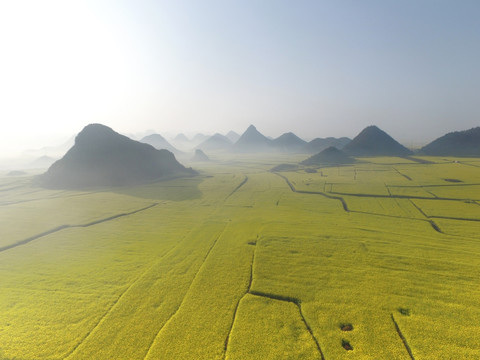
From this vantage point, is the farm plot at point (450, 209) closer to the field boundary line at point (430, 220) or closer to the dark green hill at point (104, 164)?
the field boundary line at point (430, 220)

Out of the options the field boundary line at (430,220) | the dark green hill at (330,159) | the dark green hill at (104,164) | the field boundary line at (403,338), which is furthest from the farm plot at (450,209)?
the dark green hill at (330,159)

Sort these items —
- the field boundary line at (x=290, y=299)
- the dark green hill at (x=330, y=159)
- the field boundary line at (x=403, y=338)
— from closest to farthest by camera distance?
the field boundary line at (x=403, y=338)
the field boundary line at (x=290, y=299)
the dark green hill at (x=330, y=159)

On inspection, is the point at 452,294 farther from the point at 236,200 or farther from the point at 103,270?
the point at 236,200

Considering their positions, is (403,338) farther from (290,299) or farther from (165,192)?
(165,192)

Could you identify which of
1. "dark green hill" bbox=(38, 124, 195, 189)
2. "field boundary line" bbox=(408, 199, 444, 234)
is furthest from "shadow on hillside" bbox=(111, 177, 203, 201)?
"field boundary line" bbox=(408, 199, 444, 234)

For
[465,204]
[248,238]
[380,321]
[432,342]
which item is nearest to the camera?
[432,342]

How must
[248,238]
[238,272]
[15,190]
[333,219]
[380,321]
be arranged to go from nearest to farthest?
1. [380,321]
2. [238,272]
3. [248,238]
4. [333,219]
5. [15,190]

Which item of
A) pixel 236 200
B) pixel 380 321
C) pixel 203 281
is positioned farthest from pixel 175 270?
pixel 236 200
